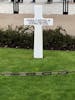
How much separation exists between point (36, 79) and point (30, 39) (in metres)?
4.03

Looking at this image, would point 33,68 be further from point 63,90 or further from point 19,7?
point 19,7

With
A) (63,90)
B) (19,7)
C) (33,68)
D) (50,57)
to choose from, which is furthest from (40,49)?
(19,7)

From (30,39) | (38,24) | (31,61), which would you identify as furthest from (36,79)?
(30,39)

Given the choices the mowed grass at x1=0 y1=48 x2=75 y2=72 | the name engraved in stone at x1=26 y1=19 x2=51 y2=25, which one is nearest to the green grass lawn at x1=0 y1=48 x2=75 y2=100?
the mowed grass at x1=0 y1=48 x2=75 y2=72

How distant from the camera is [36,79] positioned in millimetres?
11031

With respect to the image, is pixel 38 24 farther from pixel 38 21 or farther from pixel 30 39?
pixel 30 39

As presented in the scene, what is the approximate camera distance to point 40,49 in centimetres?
1297

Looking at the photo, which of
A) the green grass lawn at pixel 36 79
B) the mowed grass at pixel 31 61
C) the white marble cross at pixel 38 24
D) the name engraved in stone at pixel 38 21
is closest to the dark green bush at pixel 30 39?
the mowed grass at pixel 31 61

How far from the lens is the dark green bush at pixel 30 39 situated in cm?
1484

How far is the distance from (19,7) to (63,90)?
45.0ft

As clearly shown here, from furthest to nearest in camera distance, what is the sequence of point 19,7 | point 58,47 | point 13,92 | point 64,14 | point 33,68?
point 19,7 < point 64,14 < point 58,47 < point 33,68 < point 13,92

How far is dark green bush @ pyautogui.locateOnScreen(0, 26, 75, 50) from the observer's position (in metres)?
14.8

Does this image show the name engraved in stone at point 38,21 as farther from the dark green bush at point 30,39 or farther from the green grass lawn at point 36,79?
the dark green bush at point 30,39

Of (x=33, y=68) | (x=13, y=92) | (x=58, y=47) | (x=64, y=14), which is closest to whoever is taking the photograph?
(x=13, y=92)
